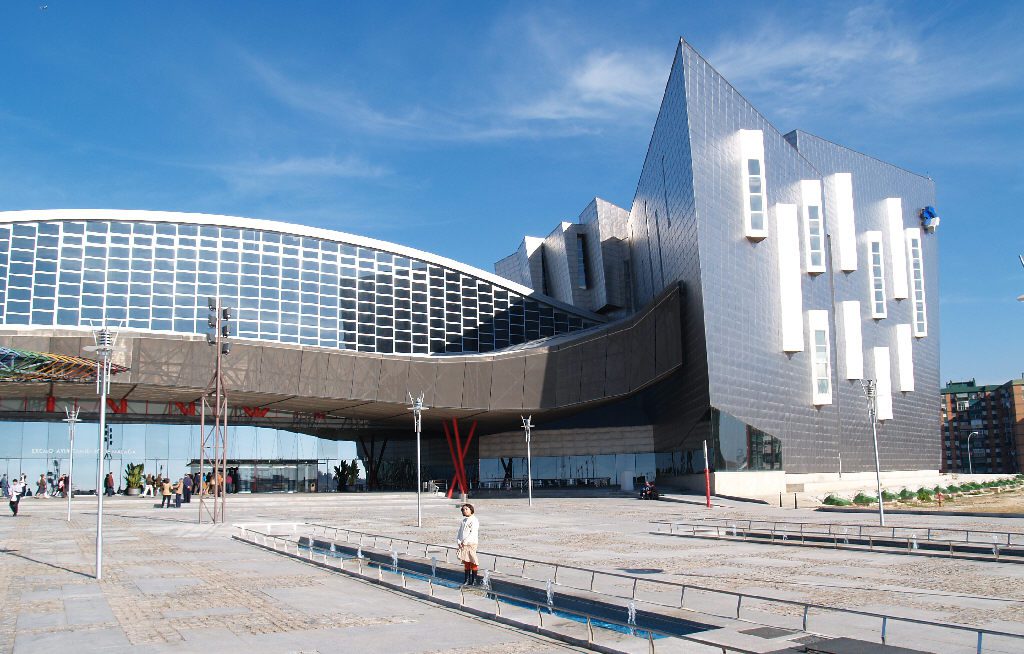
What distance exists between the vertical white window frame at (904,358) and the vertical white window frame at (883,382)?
4.96 ft

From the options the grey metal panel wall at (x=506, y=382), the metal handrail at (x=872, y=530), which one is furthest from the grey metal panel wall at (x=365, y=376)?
the metal handrail at (x=872, y=530)

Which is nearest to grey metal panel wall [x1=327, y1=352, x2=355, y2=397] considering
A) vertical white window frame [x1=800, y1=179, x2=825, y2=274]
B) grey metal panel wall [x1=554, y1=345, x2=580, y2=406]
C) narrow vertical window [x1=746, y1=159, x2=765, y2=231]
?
grey metal panel wall [x1=554, y1=345, x2=580, y2=406]

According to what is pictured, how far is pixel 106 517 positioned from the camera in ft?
118

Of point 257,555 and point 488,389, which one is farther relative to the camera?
point 488,389

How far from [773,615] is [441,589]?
17.3 ft

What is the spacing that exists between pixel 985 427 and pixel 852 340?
106 m

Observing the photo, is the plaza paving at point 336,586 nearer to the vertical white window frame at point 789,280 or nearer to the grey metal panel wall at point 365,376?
the grey metal panel wall at point 365,376

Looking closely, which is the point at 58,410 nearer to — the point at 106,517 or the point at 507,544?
the point at 106,517

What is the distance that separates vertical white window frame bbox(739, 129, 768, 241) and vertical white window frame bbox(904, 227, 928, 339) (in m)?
22.6

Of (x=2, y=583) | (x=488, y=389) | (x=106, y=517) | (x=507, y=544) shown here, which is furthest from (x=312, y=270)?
(x=2, y=583)

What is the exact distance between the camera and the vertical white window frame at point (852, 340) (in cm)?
5756

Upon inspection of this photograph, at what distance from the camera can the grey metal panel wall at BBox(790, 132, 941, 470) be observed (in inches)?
2277

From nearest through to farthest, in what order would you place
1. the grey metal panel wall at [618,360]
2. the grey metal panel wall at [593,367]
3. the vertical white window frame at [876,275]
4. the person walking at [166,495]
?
the person walking at [166,495] < the grey metal panel wall at [618,360] < the grey metal panel wall at [593,367] < the vertical white window frame at [876,275]

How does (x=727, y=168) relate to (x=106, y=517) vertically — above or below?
above
